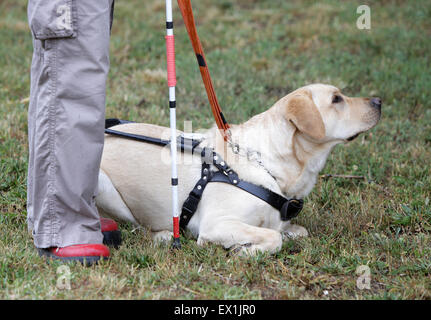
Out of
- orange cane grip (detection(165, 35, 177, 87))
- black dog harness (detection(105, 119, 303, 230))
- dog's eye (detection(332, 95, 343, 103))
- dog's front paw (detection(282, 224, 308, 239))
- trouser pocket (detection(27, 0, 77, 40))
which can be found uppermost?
trouser pocket (detection(27, 0, 77, 40))

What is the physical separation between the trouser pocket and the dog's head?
1.54 metres

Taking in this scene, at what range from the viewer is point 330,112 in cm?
382

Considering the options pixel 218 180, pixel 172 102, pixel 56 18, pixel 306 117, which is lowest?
pixel 218 180

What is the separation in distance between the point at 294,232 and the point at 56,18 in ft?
7.29

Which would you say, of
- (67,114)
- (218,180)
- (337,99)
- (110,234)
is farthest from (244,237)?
(67,114)

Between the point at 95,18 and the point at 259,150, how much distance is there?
1424mm

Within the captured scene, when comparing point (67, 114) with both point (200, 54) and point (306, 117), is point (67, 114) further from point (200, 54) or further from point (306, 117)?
point (306, 117)

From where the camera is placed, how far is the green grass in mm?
3213

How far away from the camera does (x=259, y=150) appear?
379 centimetres

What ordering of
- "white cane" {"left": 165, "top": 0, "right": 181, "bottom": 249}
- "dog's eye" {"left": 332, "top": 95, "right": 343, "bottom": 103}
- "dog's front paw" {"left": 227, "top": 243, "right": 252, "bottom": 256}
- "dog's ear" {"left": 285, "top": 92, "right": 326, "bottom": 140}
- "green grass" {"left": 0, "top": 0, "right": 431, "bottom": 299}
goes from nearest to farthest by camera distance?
"green grass" {"left": 0, "top": 0, "right": 431, "bottom": 299} → "white cane" {"left": 165, "top": 0, "right": 181, "bottom": 249} → "dog's front paw" {"left": 227, "top": 243, "right": 252, "bottom": 256} → "dog's ear" {"left": 285, "top": 92, "right": 326, "bottom": 140} → "dog's eye" {"left": 332, "top": 95, "right": 343, "bottom": 103}

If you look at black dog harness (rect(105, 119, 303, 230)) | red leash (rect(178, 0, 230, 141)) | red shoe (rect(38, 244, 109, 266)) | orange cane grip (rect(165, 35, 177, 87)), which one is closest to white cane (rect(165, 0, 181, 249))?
orange cane grip (rect(165, 35, 177, 87))

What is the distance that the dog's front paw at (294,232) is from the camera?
12.9 ft

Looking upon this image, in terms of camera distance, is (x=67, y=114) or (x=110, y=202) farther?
(x=110, y=202)

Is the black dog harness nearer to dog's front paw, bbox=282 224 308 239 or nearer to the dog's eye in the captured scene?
dog's front paw, bbox=282 224 308 239
